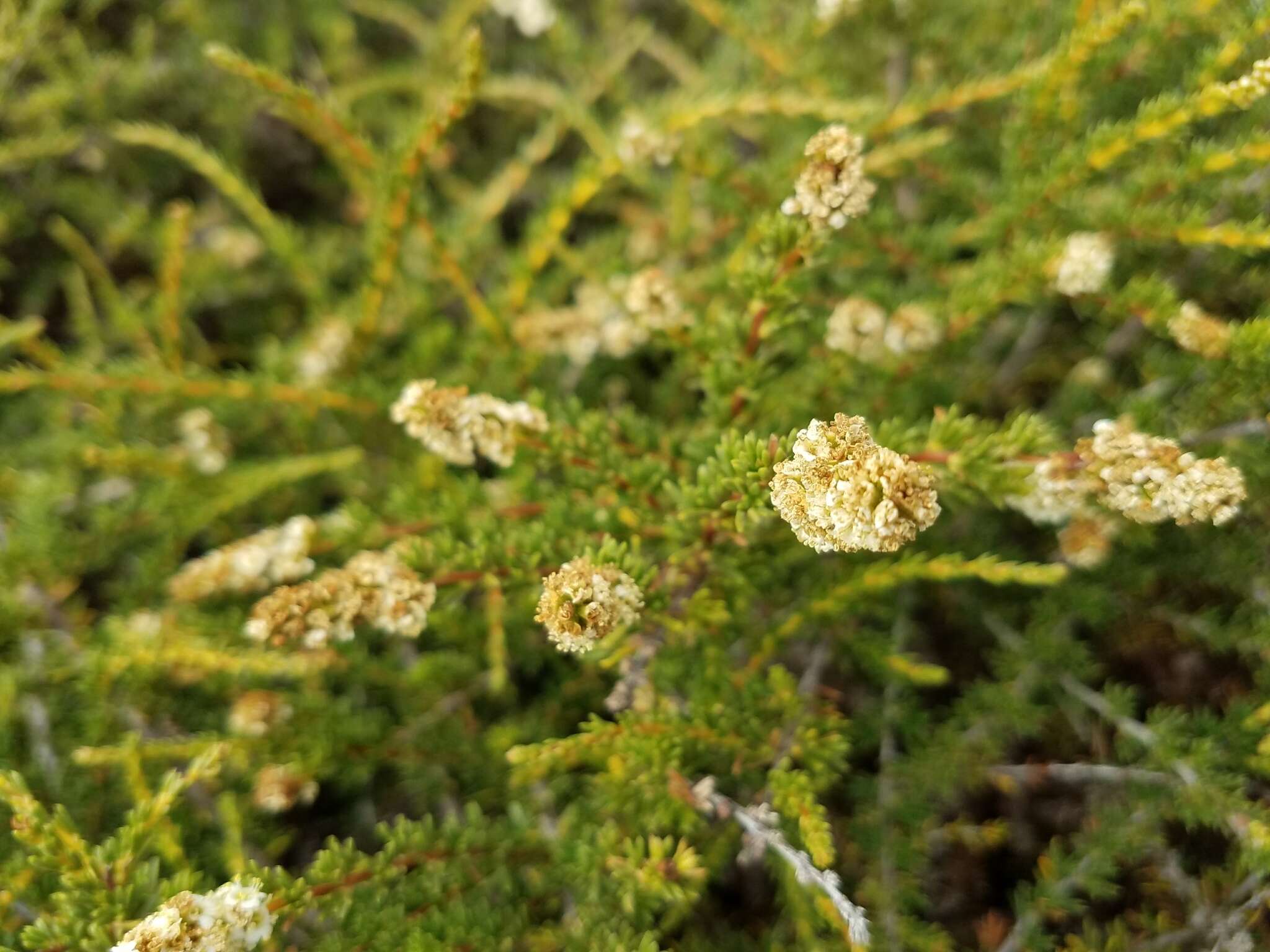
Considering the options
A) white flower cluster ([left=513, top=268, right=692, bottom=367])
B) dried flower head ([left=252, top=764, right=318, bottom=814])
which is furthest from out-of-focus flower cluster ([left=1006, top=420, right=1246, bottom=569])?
dried flower head ([left=252, top=764, right=318, bottom=814])

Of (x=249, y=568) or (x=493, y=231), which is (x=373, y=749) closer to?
(x=249, y=568)

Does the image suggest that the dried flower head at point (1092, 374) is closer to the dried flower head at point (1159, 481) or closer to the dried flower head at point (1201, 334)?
the dried flower head at point (1201, 334)

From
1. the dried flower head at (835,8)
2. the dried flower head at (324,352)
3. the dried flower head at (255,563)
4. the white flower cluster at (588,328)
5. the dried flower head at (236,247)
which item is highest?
the dried flower head at (236,247)

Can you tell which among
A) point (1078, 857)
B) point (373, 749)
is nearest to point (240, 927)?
point (373, 749)

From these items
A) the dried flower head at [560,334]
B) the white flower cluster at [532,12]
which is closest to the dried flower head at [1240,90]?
the dried flower head at [560,334]

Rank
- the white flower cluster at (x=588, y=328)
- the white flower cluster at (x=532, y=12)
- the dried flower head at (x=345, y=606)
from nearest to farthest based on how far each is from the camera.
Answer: the dried flower head at (x=345, y=606), the white flower cluster at (x=588, y=328), the white flower cluster at (x=532, y=12)

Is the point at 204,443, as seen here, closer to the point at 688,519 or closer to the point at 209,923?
the point at 209,923

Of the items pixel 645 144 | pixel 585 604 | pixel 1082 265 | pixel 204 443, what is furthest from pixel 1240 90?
pixel 204 443
